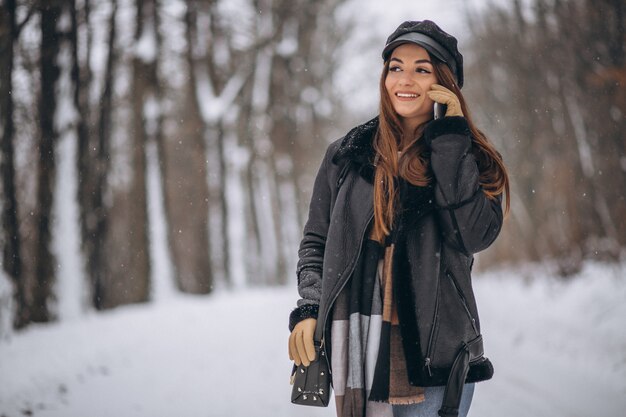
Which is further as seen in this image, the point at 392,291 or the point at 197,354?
the point at 197,354

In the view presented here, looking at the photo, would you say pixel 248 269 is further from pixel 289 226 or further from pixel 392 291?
pixel 392 291

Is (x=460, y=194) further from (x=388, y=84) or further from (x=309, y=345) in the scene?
(x=309, y=345)

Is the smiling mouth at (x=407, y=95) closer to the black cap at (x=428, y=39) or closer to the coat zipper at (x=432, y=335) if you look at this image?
the black cap at (x=428, y=39)

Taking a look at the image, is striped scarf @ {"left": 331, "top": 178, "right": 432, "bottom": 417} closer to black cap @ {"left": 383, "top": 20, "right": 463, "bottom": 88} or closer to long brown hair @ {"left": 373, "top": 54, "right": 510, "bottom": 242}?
long brown hair @ {"left": 373, "top": 54, "right": 510, "bottom": 242}

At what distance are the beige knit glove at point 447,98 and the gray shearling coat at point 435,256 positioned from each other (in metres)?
0.05

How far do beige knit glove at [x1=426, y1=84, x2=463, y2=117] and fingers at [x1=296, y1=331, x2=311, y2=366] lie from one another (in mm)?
971

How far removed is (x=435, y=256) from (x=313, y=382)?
2.04ft

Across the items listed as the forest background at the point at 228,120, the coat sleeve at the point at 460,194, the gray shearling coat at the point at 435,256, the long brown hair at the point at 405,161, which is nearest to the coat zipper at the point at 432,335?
the gray shearling coat at the point at 435,256

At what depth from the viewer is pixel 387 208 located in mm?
2264

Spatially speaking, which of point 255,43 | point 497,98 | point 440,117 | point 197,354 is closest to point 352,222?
point 440,117

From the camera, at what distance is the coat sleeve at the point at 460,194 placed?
7.20ft

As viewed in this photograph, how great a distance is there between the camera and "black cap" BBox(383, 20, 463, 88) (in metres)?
2.34

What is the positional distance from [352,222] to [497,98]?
19.8m

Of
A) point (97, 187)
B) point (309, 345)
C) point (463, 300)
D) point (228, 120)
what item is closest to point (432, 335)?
point (463, 300)
